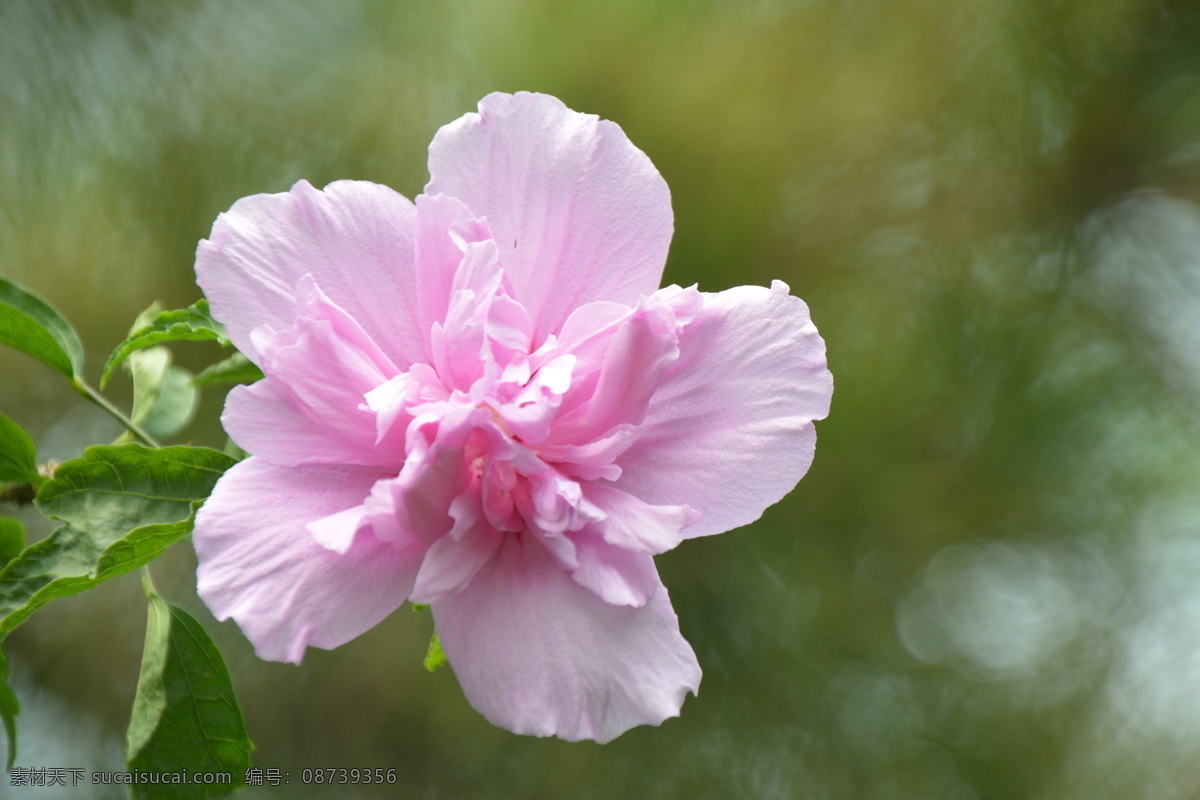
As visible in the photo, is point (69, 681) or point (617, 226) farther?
point (69, 681)

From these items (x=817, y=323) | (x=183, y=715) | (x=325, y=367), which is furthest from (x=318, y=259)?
→ (x=817, y=323)

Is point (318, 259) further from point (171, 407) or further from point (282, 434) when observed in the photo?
point (171, 407)

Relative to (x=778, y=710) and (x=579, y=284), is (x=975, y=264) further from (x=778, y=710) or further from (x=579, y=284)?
(x=579, y=284)

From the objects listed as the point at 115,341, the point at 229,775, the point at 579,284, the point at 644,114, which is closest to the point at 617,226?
the point at 579,284

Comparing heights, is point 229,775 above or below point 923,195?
above

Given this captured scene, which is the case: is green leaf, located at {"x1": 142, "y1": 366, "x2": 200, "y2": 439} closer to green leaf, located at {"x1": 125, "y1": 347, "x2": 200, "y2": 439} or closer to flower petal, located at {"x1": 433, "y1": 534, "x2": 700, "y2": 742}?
green leaf, located at {"x1": 125, "y1": 347, "x2": 200, "y2": 439}

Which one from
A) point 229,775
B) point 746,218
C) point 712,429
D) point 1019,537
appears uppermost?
point 712,429

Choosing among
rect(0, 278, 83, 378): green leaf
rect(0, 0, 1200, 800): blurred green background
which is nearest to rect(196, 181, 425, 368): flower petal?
rect(0, 278, 83, 378): green leaf
